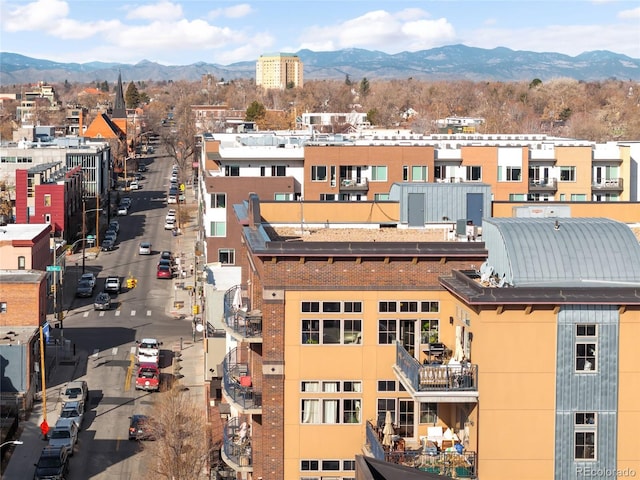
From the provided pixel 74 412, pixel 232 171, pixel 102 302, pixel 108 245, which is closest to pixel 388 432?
pixel 74 412

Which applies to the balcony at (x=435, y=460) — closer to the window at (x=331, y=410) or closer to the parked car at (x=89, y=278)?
the window at (x=331, y=410)

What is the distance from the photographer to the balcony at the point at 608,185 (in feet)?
226

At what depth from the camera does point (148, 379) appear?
5709cm

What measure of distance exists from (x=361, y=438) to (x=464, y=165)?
42.8 m

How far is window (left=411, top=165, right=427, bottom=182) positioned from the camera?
217 ft

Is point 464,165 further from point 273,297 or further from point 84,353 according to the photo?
point 273,297

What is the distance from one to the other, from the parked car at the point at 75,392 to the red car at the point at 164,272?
35468 mm

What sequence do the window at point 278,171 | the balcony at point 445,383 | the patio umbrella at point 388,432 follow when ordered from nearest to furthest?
the balcony at point 445,383 → the patio umbrella at point 388,432 → the window at point 278,171

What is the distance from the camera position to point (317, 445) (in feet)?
85.6

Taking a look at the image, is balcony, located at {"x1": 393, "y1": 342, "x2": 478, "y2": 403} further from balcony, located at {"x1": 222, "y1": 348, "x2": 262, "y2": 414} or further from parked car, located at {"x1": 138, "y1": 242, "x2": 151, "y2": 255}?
parked car, located at {"x1": 138, "y1": 242, "x2": 151, "y2": 255}

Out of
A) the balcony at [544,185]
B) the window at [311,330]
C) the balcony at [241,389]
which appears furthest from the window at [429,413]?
the balcony at [544,185]

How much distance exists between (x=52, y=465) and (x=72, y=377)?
16.4 meters

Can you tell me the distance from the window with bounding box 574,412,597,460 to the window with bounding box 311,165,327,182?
4361cm

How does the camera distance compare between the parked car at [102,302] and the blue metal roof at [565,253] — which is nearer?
the blue metal roof at [565,253]
